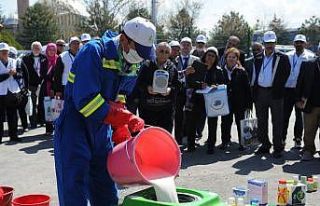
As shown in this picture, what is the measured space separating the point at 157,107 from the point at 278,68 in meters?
1.95

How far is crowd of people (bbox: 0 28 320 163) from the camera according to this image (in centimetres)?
745

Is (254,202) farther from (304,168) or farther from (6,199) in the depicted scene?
(304,168)

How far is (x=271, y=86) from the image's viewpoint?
7.80 m

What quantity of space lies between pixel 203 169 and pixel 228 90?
1.63 meters

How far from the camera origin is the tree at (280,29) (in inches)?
1510

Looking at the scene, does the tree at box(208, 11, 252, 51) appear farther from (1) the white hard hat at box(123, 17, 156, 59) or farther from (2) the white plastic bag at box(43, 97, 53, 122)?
(1) the white hard hat at box(123, 17, 156, 59)

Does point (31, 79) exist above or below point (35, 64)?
below

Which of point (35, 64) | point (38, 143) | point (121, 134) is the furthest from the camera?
point (35, 64)

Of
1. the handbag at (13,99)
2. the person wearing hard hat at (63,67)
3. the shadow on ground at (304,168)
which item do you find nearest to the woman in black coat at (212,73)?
→ the shadow on ground at (304,168)

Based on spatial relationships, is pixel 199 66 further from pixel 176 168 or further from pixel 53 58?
pixel 176 168

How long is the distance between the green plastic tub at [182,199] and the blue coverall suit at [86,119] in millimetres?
468

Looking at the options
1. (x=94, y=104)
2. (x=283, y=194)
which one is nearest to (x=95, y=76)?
(x=94, y=104)

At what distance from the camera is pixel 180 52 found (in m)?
8.79

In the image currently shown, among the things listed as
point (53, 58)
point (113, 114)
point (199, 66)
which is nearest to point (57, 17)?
point (53, 58)
